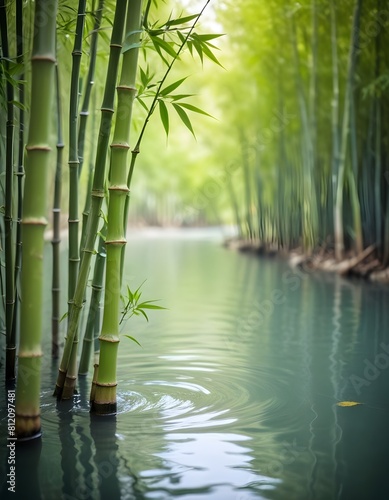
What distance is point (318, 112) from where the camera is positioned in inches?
387

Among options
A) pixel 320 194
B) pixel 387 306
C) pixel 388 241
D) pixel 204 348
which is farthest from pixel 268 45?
pixel 204 348

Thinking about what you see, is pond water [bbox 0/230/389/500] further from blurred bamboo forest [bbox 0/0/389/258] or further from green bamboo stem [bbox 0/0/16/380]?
blurred bamboo forest [bbox 0/0/389/258]

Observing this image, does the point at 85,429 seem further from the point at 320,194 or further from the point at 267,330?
the point at 320,194

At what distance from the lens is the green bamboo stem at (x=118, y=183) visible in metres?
2.15

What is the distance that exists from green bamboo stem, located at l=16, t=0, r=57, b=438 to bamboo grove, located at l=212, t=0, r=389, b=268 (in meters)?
4.81

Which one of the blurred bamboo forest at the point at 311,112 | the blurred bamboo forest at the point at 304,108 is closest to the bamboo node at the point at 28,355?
the blurred bamboo forest at the point at 304,108

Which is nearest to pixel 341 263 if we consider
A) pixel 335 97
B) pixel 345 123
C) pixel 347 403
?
pixel 345 123

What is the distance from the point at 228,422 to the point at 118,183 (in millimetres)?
1033

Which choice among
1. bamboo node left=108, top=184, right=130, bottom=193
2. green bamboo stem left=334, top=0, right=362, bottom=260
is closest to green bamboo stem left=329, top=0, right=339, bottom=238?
green bamboo stem left=334, top=0, right=362, bottom=260

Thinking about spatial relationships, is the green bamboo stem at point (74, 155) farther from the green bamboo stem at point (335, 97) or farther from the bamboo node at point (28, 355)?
the green bamboo stem at point (335, 97)

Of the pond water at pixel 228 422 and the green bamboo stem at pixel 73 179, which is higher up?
the green bamboo stem at pixel 73 179

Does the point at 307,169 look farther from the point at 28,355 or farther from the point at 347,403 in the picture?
the point at 28,355

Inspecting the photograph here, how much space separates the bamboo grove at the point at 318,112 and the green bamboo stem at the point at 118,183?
4426 millimetres

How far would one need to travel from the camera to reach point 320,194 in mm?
9648
